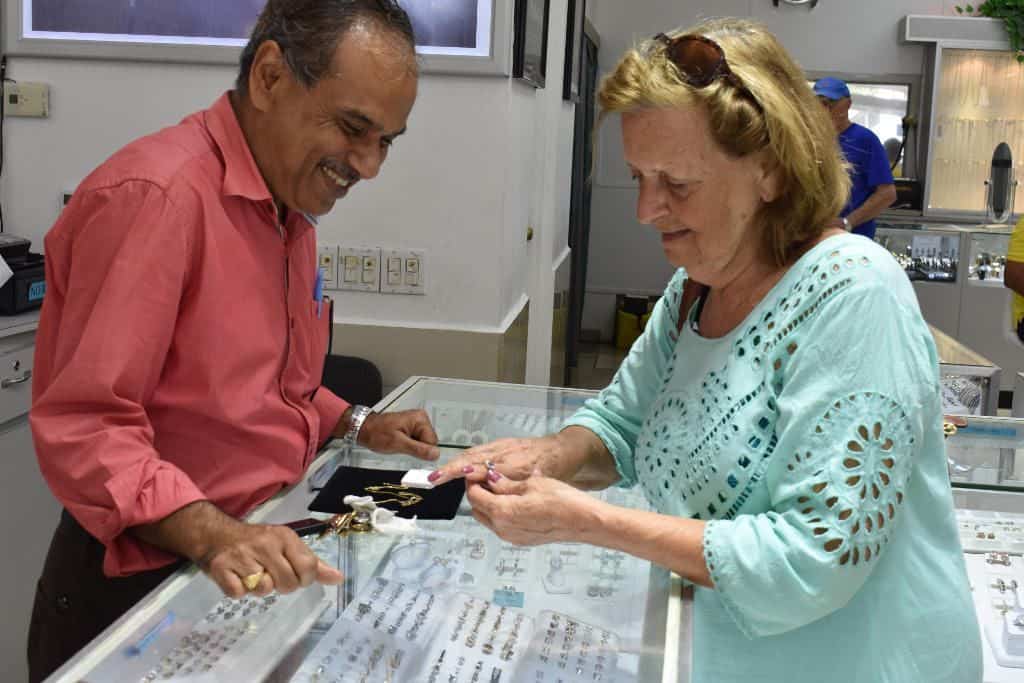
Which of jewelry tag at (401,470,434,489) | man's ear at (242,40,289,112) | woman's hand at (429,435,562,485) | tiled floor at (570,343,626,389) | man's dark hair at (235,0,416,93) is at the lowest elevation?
tiled floor at (570,343,626,389)

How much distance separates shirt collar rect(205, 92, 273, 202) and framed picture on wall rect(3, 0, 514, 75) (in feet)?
5.97

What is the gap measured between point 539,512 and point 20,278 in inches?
97.3

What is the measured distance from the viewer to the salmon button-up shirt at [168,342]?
55.2 inches

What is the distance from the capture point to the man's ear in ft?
5.26

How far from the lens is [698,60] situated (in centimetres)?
132

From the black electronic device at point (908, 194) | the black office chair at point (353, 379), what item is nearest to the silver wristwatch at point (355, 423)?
the black office chair at point (353, 379)

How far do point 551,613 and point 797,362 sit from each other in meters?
0.48

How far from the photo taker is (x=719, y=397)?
4.42ft

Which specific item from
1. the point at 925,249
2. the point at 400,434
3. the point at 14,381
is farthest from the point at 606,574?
the point at 925,249

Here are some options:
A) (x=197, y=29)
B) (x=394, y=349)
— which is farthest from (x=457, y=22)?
(x=394, y=349)

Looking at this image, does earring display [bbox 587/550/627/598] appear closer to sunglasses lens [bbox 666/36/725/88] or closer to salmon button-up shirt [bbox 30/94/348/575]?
salmon button-up shirt [bbox 30/94/348/575]

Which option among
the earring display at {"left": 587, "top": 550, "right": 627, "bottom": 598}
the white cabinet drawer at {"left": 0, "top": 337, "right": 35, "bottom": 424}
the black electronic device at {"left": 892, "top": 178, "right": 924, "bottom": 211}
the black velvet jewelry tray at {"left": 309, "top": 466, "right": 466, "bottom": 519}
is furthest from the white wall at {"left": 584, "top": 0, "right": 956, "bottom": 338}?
the earring display at {"left": 587, "top": 550, "right": 627, "bottom": 598}

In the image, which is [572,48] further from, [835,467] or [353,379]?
[835,467]

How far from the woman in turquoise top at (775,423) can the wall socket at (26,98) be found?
2.67 metres
